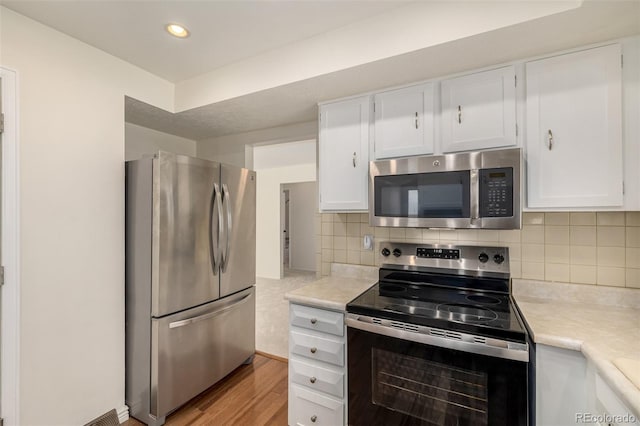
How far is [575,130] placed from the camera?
4.72 ft

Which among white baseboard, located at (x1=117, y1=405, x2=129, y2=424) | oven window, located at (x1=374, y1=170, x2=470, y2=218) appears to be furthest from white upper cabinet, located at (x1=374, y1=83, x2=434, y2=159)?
white baseboard, located at (x1=117, y1=405, x2=129, y2=424)

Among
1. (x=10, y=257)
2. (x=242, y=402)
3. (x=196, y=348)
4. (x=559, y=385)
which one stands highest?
(x=10, y=257)

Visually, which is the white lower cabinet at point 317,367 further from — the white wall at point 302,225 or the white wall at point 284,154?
the white wall at point 302,225

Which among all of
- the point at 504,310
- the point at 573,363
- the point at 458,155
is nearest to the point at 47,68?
the point at 458,155

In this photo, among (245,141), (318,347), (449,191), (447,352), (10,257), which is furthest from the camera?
(245,141)

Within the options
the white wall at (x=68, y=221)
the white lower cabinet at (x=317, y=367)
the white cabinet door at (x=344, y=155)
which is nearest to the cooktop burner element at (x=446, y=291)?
the white lower cabinet at (x=317, y=367)

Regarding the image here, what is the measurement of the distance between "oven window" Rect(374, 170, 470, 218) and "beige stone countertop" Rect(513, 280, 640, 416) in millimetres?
633

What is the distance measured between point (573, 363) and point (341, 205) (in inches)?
55.1

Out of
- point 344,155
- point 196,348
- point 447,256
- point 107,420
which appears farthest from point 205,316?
point 447,256

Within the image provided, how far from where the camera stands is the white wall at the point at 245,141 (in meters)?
2.76

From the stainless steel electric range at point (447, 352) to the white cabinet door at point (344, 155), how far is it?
66 cm

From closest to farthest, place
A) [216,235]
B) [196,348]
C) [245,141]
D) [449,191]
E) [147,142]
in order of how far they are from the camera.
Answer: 1. [449,191]
2. [196,348]
3. [216,235]
4. [147,142]
5. [245,141]

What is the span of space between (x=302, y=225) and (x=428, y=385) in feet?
21.1

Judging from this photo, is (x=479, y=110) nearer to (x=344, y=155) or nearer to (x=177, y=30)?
(x=344, y=155)
